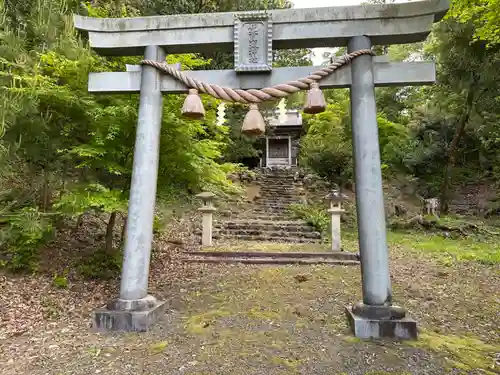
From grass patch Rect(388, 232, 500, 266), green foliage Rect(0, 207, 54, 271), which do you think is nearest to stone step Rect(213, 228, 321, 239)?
grass patch Rect(388, 232, 500, 266)

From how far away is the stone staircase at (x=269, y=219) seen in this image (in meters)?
10.5

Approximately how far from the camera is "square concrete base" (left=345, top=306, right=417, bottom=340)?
332cm

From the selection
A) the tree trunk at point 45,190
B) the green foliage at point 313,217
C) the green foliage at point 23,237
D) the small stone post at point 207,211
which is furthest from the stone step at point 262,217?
the green foliage at point 23,237

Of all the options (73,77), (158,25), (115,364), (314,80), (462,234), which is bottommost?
(115,364)

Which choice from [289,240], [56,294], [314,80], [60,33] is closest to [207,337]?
[56,294]

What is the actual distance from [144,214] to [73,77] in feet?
8.37

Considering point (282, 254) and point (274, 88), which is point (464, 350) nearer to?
point (274, 88)

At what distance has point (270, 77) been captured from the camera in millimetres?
3947

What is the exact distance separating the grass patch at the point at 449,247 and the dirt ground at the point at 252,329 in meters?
1.56

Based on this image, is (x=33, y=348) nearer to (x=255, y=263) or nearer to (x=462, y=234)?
(x=255, y=263)

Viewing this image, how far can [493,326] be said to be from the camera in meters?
3.86

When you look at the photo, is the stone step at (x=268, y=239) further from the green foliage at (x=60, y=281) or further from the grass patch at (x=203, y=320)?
the grass patch at (x=203, y=320)

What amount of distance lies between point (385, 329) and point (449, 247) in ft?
23.1

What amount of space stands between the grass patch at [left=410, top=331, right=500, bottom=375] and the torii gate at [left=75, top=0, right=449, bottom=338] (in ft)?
0.67
